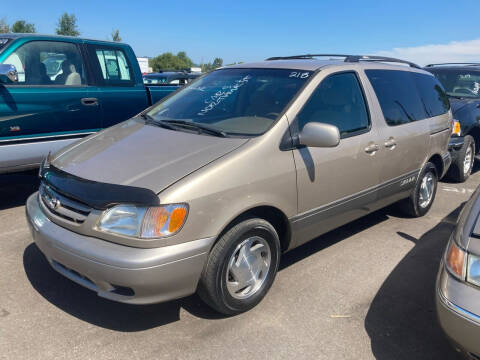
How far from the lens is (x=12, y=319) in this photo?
2762 millimetres

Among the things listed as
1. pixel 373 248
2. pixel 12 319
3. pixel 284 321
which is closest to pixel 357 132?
pixel 373 248

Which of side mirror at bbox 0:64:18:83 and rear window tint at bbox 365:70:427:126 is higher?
side mirror at bbox 0:64:18:83

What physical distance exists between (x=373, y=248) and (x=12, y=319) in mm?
3033

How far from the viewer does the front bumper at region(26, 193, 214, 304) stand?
235 centimetres

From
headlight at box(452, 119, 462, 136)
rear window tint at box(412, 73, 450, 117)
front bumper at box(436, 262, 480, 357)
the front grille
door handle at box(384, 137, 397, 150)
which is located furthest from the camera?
headlight at box(452, 119, 462, 136)

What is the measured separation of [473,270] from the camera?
7.16 feet

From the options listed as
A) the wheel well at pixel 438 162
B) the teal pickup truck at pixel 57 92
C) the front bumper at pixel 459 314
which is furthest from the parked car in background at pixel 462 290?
the teal pickup truck at pixel 57 92

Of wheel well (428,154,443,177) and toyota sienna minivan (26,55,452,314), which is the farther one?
wheel well (428,154,443,177)

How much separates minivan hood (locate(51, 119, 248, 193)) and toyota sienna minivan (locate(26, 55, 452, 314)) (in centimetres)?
1


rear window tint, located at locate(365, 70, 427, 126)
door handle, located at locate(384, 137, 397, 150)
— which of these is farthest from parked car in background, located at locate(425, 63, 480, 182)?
door handle, located at locate(384, 137, 397, 150)

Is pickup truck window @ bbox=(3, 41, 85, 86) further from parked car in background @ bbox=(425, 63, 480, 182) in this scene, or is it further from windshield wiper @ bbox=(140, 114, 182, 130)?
parked car in background @ bbox=(425, 63, 480, 182)

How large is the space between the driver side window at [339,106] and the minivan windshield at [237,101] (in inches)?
6.5

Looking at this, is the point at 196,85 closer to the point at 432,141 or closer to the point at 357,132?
the point at 357,132

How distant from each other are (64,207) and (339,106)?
2.26 meters
